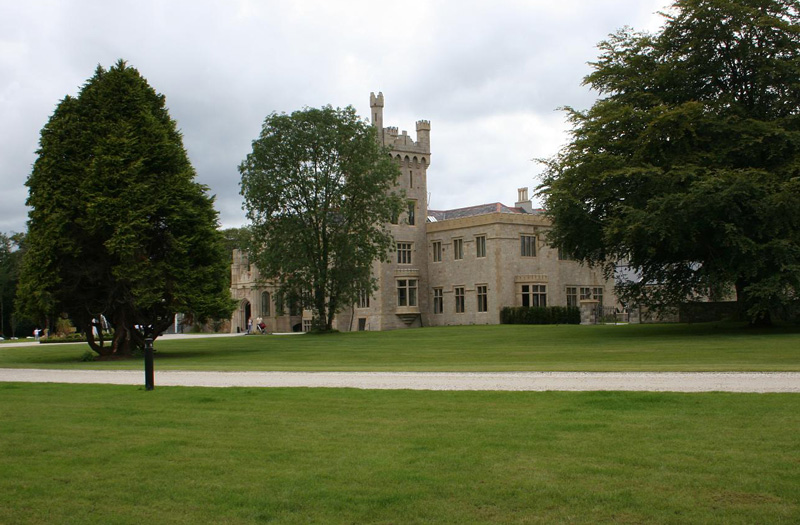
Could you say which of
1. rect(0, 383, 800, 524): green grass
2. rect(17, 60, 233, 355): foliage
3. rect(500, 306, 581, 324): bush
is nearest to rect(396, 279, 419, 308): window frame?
rect(500, 306, 581, 324): bush

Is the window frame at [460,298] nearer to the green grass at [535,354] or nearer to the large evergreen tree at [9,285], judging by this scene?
the green grass at [535,354]

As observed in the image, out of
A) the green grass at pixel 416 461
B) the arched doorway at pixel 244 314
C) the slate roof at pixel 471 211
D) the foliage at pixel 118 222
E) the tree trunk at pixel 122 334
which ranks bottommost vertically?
the green grass at pixel 416 461

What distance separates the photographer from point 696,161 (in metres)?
32.3

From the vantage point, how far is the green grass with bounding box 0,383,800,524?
6195 millimetres

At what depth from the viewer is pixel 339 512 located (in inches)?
244

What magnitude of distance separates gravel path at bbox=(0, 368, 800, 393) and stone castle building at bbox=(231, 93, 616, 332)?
36626 millimetres

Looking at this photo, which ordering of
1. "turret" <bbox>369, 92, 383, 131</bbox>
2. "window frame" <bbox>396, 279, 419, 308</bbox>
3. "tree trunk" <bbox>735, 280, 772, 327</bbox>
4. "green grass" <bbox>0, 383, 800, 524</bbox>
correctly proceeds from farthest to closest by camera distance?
"turret" <bbox>369, 92, 383, 131</bbox> < "window frame" <bbox>396, 279, 419, 308</bbox> < "tree trunk" <bbox>735, 280, 772, 327</bbox> < "green grass" <bbox>0, 383, 800, 524</bbox>

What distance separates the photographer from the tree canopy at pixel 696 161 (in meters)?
30.1

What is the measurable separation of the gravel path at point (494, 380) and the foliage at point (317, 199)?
28.3 m

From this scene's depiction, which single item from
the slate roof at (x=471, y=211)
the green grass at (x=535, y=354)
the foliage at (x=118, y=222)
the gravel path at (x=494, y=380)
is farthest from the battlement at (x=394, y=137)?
the gravel path at (x=494, y=380)

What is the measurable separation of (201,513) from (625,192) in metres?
30.9

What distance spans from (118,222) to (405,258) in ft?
110

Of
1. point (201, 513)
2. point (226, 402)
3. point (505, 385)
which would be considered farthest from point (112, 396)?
point (201, 513)

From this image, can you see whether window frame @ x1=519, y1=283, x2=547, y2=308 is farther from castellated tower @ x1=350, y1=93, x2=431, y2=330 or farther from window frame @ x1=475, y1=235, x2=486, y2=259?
castellated tower @ x1=350, y1=93, x2=431, y2=330
